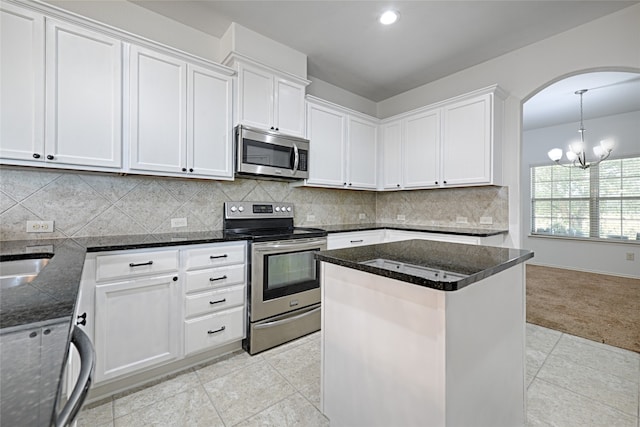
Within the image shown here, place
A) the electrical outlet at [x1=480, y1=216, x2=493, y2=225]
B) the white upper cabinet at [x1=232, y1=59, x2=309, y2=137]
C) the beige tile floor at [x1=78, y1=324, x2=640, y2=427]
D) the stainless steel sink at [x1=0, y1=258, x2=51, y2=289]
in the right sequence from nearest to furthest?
the stainless steel sink at [x1=0, y1=258, x2=51, y2=289], the beige tile floor at [x1=78, y1=324, x2=640, y2=427], the white upper cabinet at [x1=232, y1=59, x2=309, y2=137], the electrical outlet at [x1=480, y1=216, x2=493, y2=225]

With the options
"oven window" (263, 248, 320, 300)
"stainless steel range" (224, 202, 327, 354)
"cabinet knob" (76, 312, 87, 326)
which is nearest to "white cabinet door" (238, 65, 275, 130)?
"stainless steel range" (224, 202, 327, 354)

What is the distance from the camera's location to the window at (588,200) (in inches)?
190

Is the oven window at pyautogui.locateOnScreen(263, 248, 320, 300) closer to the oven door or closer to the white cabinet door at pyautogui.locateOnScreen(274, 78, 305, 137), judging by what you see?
the oven door

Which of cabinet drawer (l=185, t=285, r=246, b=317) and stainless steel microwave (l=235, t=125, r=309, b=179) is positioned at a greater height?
stainless steel microwave (l=235, t=125, r=309, b=179)

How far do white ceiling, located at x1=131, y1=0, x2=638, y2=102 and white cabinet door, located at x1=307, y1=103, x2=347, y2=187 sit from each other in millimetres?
577

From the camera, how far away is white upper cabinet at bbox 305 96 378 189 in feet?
10.6

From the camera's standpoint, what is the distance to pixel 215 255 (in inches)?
84.7

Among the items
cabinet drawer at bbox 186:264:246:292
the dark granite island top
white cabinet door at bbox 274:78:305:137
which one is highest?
white cabinet door at bbox 274:78:305:137

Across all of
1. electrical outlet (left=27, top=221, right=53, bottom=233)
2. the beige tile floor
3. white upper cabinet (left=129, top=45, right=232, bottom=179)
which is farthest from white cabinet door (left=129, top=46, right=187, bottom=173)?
the beige tile floor

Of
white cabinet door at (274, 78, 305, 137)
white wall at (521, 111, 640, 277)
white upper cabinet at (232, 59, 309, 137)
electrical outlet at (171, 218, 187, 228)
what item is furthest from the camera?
white wall at (521, 111, 640, 277)

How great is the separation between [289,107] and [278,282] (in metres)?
1.74

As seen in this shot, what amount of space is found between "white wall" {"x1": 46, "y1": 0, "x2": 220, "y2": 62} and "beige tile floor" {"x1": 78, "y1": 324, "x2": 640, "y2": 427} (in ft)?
8.85

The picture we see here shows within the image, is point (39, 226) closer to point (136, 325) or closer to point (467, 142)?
point (136, 325)

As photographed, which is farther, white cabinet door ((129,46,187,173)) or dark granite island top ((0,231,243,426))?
white cabinet door ((129,46,187,173))
